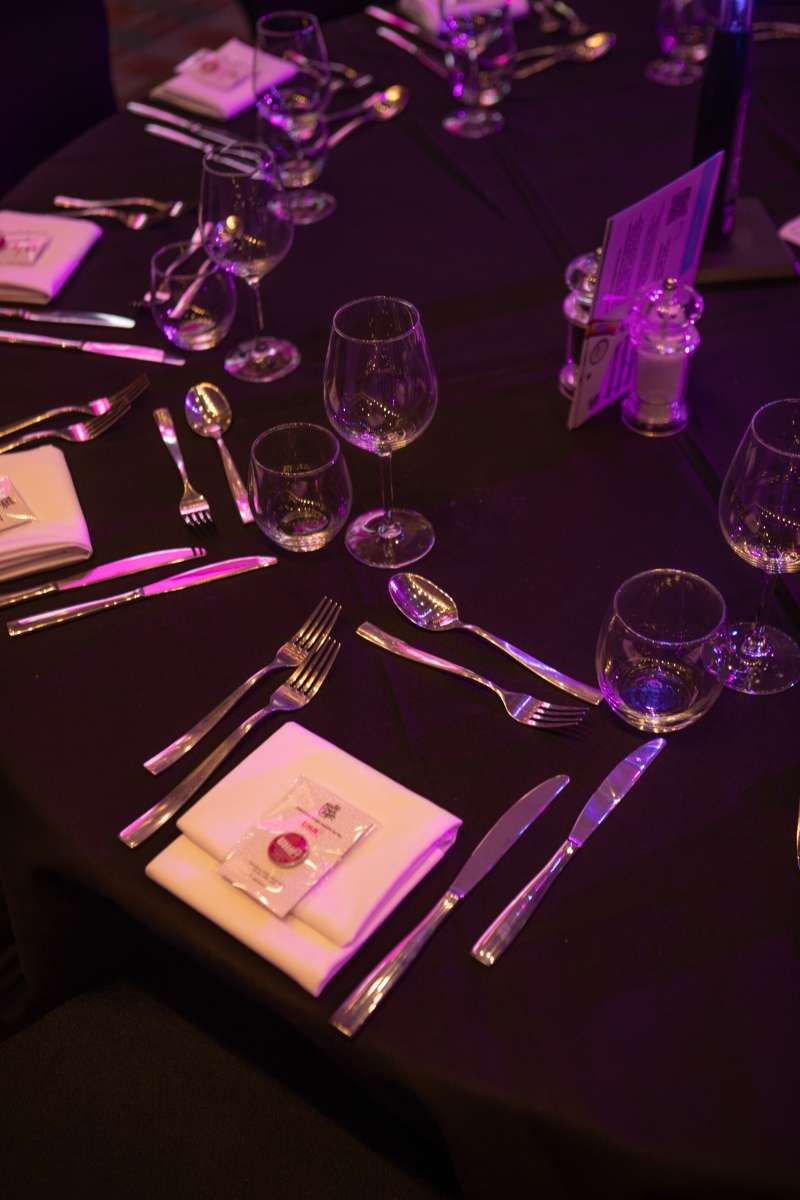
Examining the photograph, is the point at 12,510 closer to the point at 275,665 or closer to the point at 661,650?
the point at 275,665

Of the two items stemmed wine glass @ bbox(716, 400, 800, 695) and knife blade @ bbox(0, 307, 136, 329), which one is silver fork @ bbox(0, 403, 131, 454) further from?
stemmed wine glass @ bbox(716, 400, 800, 695)

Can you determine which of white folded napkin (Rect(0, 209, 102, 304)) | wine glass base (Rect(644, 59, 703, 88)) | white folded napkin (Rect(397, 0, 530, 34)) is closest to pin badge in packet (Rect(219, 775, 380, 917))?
white folded napkin (Rect(0, 209, 102, 304))

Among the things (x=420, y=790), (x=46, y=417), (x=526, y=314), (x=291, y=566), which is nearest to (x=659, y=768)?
(x=420, y=790)

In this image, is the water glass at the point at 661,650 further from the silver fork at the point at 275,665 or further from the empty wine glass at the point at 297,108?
the empty wine glass at the point at 297,108

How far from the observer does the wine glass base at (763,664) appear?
41.9 inches

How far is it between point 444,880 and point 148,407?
747mm

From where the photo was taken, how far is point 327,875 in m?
0.92

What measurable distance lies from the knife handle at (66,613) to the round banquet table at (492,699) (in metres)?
0.01

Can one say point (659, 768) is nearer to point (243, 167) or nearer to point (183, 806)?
point (183, 806)

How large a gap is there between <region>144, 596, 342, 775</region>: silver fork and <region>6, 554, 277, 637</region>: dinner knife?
99mm

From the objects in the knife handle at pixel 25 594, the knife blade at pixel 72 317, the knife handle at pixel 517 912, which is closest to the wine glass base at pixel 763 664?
the knife handle at pixel 517 912

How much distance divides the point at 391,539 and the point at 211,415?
0.31 metres

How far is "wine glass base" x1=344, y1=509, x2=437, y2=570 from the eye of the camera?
121 cm

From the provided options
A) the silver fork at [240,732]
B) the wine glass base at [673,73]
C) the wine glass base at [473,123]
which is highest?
the wine glass base at [673,73]
